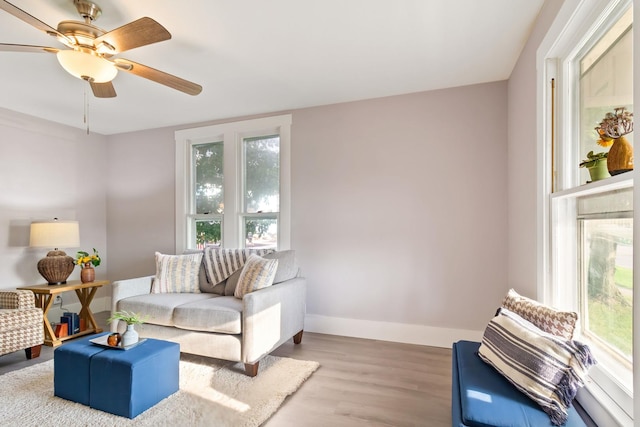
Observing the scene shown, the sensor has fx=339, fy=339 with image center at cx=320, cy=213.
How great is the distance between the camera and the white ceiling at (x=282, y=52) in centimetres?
208

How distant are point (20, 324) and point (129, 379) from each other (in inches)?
65.4

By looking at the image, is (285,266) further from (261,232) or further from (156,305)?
(156,305)

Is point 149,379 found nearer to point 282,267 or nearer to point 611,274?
point 282,267

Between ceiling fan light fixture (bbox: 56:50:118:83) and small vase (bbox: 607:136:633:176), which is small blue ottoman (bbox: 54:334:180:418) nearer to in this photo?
ceiling fan light fixture (bbox: 56:50:118:83)

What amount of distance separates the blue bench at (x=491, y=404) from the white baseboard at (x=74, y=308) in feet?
15.3

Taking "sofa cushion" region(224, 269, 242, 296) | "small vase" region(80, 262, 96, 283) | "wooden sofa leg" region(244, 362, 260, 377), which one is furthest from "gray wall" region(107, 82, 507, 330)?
"small vase" region(80, 262, 96, 283)

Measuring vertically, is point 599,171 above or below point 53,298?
above

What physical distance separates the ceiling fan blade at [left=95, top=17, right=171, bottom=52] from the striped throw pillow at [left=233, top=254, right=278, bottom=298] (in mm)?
1842

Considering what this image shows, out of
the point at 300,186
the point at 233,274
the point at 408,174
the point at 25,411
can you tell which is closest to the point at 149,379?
the point at 25,411

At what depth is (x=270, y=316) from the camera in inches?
110

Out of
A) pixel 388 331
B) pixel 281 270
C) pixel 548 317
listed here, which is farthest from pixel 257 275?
pixel 548 317

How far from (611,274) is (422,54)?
199 cm

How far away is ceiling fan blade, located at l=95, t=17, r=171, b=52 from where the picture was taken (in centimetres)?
177

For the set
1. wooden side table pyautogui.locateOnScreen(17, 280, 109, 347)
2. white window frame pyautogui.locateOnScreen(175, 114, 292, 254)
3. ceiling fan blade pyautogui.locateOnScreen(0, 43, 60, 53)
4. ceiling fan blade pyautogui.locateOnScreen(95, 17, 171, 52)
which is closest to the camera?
ceiling fan blade pyautogui.locateOnScreen(95, 17, 171, 52)
